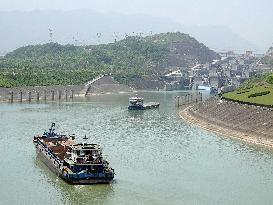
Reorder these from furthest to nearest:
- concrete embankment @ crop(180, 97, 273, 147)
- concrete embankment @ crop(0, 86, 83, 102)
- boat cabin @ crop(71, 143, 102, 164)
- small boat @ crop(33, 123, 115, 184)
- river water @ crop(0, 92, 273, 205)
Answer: concrete embankment @ crop(0, 86, 83, 102)
concrete embankment @ crop(180, 97, 273, 147)
boat cabin @ crop(71, 143, 102, 164)
small boat @ crop(33, 123, 115, 184)
river water @ crop(0, 92, 273, 205)

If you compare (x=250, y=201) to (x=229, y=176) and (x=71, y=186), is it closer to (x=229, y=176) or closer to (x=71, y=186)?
(x=229, y=176)

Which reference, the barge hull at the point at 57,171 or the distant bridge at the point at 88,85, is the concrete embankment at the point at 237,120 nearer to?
the barge hull at the point at 57,171

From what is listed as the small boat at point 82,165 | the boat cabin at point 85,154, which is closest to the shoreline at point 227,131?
the boat cabin at point 85,154

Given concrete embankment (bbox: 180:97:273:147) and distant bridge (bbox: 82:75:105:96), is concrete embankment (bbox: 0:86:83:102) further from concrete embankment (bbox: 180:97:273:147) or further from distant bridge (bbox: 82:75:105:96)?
concrete embankment (bbox: 180:97:273:147)

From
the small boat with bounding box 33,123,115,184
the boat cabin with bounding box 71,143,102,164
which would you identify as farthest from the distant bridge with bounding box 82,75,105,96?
the boat cabin with bounding box 71,143,102,164

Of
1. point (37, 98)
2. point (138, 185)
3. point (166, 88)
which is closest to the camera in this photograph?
point (138, 185)

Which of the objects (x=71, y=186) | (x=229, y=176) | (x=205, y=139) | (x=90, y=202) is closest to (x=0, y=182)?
(x=71, y=186)

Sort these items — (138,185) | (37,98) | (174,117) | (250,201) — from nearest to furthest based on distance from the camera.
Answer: (250,201)
(138,185)
(174,117)
(37,98)

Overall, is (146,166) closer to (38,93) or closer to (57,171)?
(57,171)
